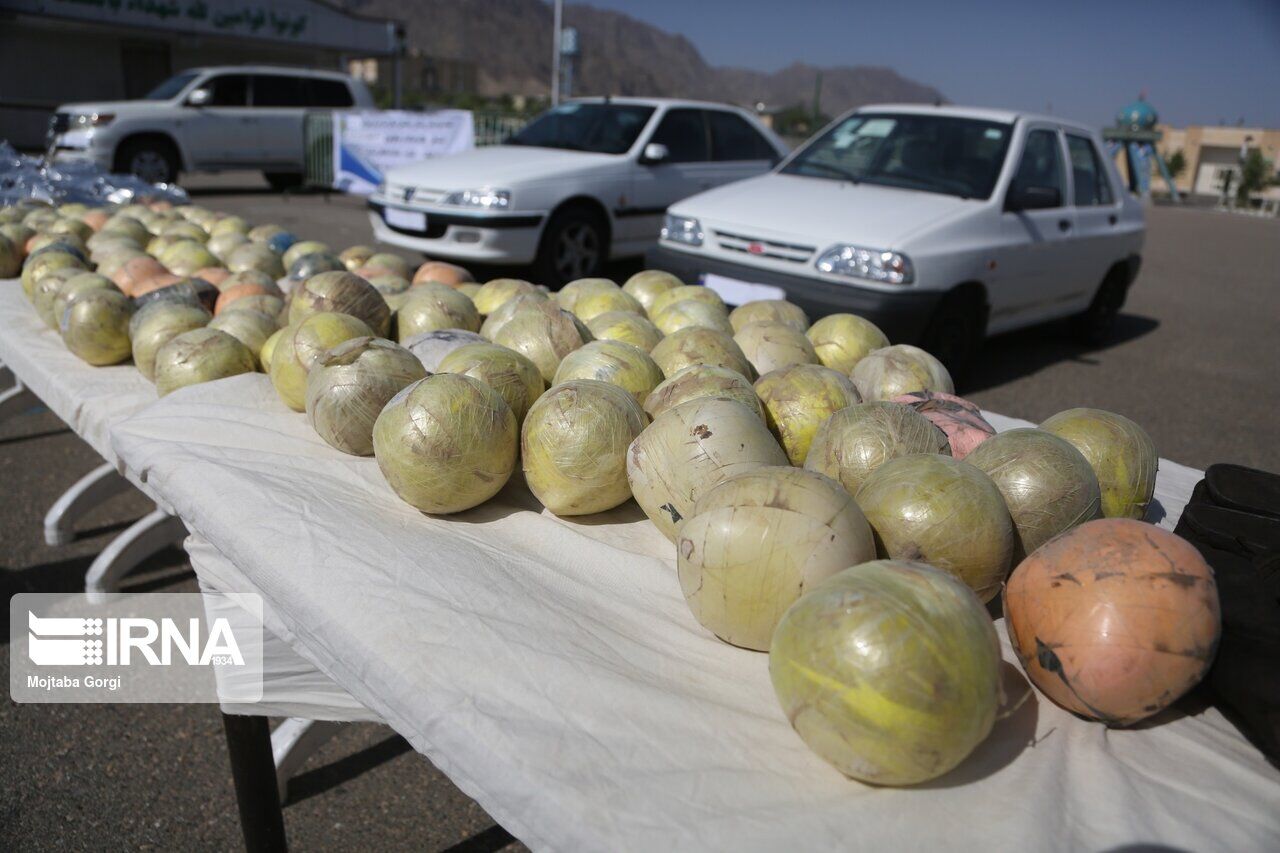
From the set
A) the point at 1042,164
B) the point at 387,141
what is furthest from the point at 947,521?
the point at 387,141

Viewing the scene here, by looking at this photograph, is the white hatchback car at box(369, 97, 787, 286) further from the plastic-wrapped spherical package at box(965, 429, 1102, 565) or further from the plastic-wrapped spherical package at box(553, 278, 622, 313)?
the plastic-wrapped spherical package at box(965, 429, 1102, 565)

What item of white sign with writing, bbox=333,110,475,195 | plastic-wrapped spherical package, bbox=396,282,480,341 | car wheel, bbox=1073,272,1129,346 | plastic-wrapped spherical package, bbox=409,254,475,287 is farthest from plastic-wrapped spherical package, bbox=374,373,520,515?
white sign with writing, bbox=333,110,475,195

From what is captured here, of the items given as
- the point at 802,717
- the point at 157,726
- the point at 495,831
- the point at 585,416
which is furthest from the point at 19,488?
the point at 802,717

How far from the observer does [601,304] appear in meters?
2.68

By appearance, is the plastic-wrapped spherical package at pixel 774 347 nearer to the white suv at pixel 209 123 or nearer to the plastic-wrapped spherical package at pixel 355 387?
the plastic-wrapped spherical package at pixel 355 387

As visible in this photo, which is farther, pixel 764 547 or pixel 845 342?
pixel 845 342

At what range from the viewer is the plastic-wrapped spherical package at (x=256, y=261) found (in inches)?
130

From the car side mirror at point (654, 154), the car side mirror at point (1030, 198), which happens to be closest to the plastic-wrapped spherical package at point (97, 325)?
the car side mirror at point (1030, 198)

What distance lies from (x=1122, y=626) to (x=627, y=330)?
58.3 inches

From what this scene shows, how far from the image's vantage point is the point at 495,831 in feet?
7.97

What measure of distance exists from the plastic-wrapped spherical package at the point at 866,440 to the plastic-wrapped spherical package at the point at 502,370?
677mm

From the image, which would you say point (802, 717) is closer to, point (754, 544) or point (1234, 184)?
point (754, 544)

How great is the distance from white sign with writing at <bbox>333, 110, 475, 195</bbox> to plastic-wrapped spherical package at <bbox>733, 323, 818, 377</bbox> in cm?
919

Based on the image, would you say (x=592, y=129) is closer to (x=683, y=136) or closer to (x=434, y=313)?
(x=683, y=136)
